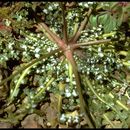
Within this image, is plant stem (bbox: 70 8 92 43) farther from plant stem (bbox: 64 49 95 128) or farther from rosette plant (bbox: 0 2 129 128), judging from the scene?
plant stem (bbox: 64 49 95 128)

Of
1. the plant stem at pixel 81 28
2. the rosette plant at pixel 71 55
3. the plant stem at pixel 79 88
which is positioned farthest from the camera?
the plant stem at pixel 81 28

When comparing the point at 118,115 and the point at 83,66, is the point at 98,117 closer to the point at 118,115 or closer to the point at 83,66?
the point at 118,115

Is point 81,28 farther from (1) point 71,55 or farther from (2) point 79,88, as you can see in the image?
(2) point 79,88

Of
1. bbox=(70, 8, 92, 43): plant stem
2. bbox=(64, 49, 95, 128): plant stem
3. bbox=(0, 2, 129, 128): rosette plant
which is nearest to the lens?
bbox=(64, 49, 95, 128): plant stem

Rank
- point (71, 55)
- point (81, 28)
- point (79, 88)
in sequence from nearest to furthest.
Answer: point (79, 88) → point (71, 55) → point (81, 28)

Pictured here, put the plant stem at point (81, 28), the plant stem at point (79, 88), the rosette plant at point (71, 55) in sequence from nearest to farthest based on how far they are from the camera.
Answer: the plant stem at point (79, 88), the rosette plant at point (71, 55), the plant stem at point (81, 28)

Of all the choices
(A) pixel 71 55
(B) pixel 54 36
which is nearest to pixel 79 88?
(A) pixel 71 55

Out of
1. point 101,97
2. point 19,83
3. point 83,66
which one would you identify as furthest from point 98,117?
point 19,83

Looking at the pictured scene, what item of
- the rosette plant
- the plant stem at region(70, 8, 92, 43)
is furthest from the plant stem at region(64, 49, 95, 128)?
the plant stem at region(70, 8, 92, 43)

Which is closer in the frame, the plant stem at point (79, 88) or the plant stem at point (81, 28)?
the plant stem at point (79, 88)

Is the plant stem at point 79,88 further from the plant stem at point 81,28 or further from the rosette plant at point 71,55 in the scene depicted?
the plant stem at point 81,28

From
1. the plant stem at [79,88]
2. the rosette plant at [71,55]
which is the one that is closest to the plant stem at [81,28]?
the rosette plant at [71,55]

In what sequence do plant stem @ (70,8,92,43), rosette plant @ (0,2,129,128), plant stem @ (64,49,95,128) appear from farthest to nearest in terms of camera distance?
1. plant stem @ (70,8,92,43)
2. rosette plant @ (0,2,129,128)
3. plant stem @ (64,49,95,128)

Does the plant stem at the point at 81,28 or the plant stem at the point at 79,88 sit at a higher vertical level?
the plant stem at the point at 81,28
